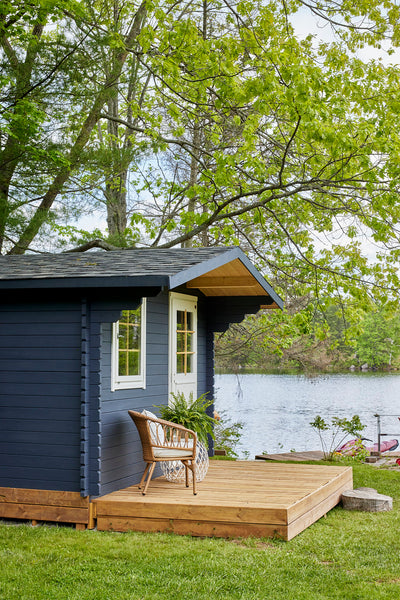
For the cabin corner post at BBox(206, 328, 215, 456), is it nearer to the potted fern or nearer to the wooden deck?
the potted fern

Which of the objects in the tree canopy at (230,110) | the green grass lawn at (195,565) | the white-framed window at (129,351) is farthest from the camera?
the tree canopy at (230,110)

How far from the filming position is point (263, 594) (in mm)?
4430

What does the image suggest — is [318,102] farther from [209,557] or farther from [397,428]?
[397,428]

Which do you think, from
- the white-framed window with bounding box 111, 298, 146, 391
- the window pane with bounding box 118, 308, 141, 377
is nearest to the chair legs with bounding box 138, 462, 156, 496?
the white-framed window with bounding box 111, 298, 146, 391

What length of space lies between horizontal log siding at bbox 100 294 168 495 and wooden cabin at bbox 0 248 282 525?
1 cm

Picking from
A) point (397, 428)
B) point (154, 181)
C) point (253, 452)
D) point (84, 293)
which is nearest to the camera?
point (84, 293)

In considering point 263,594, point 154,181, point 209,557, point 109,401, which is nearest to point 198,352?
point 109,401

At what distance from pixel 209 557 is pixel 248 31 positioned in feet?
25.9

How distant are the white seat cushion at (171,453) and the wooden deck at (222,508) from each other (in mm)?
362

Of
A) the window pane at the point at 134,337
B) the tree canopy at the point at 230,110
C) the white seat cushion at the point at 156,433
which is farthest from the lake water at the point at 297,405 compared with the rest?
the white seat cushion at the point at 156,433

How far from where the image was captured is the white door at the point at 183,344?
8.25 metres

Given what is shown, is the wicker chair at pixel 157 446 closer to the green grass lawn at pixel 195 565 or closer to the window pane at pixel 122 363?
the window pane at pixel 122 363

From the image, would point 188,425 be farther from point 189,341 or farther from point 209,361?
point 209,361

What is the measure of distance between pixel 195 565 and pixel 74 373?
90.2 inches
